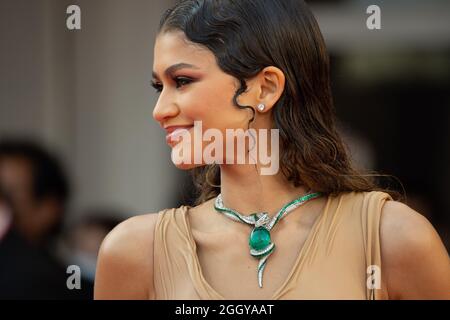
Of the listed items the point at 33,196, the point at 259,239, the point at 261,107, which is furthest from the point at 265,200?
the point at 33,196

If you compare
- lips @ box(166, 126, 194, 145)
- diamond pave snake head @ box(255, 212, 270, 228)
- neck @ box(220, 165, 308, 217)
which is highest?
lips @ box(166, 126, 194, 145)

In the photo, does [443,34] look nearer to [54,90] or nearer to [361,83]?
[361,83]

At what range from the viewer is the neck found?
3.16m

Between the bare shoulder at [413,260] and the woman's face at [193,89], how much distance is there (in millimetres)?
561

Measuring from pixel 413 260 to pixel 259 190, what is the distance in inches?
20.1

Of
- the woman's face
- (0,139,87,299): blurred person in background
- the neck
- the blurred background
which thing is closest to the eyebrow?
the woman's face

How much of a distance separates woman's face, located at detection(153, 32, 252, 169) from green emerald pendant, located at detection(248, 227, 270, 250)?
12.3 inches

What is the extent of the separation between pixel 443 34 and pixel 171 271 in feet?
16.1

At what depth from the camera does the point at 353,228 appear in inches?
121

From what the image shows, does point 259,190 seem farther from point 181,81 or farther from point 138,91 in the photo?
point 138,91

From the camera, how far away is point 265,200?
3158 mm

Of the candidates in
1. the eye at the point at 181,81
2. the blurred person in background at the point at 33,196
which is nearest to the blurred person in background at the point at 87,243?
the blurred person in background at the point at 33,196

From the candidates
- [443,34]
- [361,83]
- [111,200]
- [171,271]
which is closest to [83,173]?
[111,200]

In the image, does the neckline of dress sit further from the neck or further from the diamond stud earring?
the diamond stud earring
